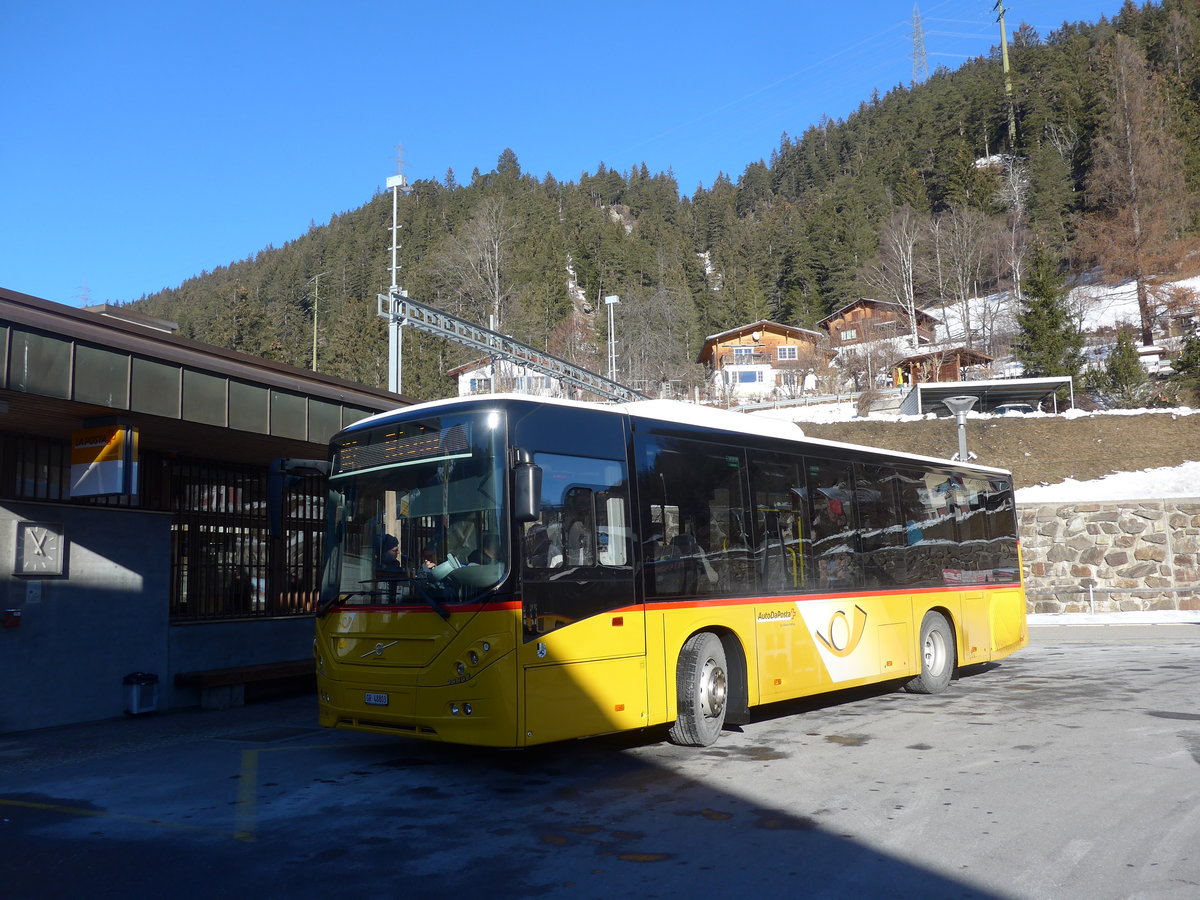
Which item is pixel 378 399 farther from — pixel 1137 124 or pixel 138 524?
pixel 1137 124

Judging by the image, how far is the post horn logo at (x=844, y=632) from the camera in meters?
10.8

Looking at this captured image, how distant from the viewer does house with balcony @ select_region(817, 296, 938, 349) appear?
66.9 m

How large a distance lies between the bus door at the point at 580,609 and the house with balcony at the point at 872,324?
58.1m

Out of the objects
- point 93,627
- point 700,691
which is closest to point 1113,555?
point 700,691

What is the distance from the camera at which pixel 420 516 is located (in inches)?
310

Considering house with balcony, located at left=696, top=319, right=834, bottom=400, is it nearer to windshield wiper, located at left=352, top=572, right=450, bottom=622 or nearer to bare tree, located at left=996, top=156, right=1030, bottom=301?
bare tree, located at left=996, top=156, right=1030, bottom=301

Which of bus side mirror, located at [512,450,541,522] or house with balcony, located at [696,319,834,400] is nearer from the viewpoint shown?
bus side mirror, located at [512,450,541,522]

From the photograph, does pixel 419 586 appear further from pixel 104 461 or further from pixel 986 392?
pixel 986 392

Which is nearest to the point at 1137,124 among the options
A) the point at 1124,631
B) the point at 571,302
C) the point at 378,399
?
the point at 571,302

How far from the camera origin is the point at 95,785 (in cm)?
803

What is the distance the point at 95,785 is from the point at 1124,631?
2060cm

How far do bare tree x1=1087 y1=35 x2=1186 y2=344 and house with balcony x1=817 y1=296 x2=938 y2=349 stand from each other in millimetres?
12575

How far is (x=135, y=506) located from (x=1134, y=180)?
7243 cm

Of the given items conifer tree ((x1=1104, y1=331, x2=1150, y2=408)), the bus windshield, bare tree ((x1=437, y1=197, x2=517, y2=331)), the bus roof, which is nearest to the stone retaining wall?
the bus roof
